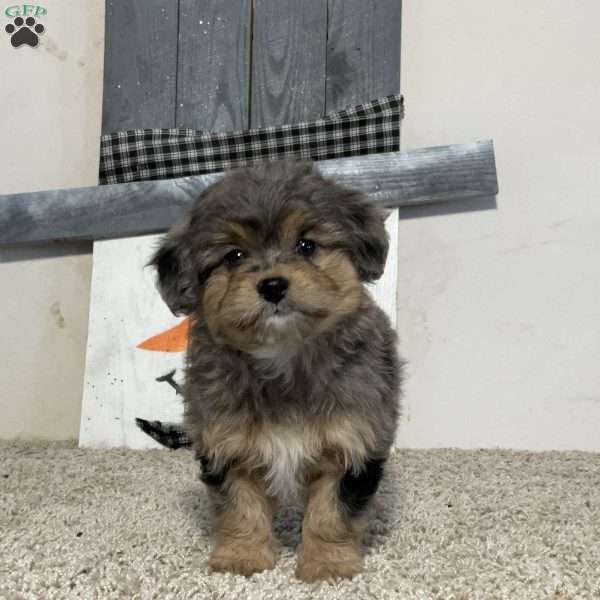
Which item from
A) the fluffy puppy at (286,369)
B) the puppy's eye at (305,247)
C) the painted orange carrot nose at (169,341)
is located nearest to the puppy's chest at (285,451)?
the fluffy puppy at (286,369)

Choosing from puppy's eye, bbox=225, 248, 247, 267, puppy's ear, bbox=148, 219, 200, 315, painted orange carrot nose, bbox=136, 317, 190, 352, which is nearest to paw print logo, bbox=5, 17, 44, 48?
painted orange carrot nose, bbox=136, 317, 190, 352

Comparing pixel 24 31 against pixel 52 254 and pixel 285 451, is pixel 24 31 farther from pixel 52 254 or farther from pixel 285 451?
pixel 285 451

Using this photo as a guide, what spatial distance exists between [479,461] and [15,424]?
277cm

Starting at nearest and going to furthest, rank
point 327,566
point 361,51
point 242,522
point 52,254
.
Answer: point 327,566, point 242,522, point 361,51, point 52,254

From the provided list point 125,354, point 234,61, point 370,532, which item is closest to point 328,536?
point 370,532

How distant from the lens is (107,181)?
4512mm

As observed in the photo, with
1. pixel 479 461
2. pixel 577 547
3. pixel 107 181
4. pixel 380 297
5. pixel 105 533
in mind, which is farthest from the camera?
pixel 107 181

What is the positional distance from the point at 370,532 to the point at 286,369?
0.74 meters

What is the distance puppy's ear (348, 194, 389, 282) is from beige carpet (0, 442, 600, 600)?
3.00 feet

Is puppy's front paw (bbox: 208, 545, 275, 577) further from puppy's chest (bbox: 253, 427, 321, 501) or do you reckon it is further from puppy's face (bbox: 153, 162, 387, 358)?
puppy's face (bbox: 153, 162, 387, 358)

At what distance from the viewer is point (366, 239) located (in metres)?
2.50

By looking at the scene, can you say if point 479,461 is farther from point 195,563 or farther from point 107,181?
point 107,181

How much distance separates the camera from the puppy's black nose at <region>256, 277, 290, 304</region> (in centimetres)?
218

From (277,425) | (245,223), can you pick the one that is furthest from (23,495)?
(245,223)
